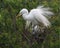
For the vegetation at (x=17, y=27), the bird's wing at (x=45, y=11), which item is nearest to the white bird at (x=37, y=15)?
the bird's wing at (x=45, y=11)

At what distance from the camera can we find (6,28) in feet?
18.5

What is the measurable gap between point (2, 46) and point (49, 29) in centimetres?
98

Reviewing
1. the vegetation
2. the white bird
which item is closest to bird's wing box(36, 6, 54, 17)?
the white bird

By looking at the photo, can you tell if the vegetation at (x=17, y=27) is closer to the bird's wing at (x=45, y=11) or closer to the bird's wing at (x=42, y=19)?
the bird's wing at (x=45, y=11)

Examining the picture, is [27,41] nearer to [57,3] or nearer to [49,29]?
[49,29]

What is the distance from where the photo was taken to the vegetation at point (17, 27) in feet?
18.3

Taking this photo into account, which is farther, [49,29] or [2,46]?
[2,46]

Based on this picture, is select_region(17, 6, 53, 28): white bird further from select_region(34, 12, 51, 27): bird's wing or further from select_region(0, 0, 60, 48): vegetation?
select_region(0, 0, 60, 48): vegetation

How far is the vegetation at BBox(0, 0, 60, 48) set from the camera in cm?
557

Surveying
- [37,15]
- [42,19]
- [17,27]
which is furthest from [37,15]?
[17,27]

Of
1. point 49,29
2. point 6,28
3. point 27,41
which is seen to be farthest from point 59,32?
point 6,28

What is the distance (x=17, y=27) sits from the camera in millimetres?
5652

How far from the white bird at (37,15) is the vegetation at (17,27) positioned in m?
0.19

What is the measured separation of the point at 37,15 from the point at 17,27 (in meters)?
0.93
